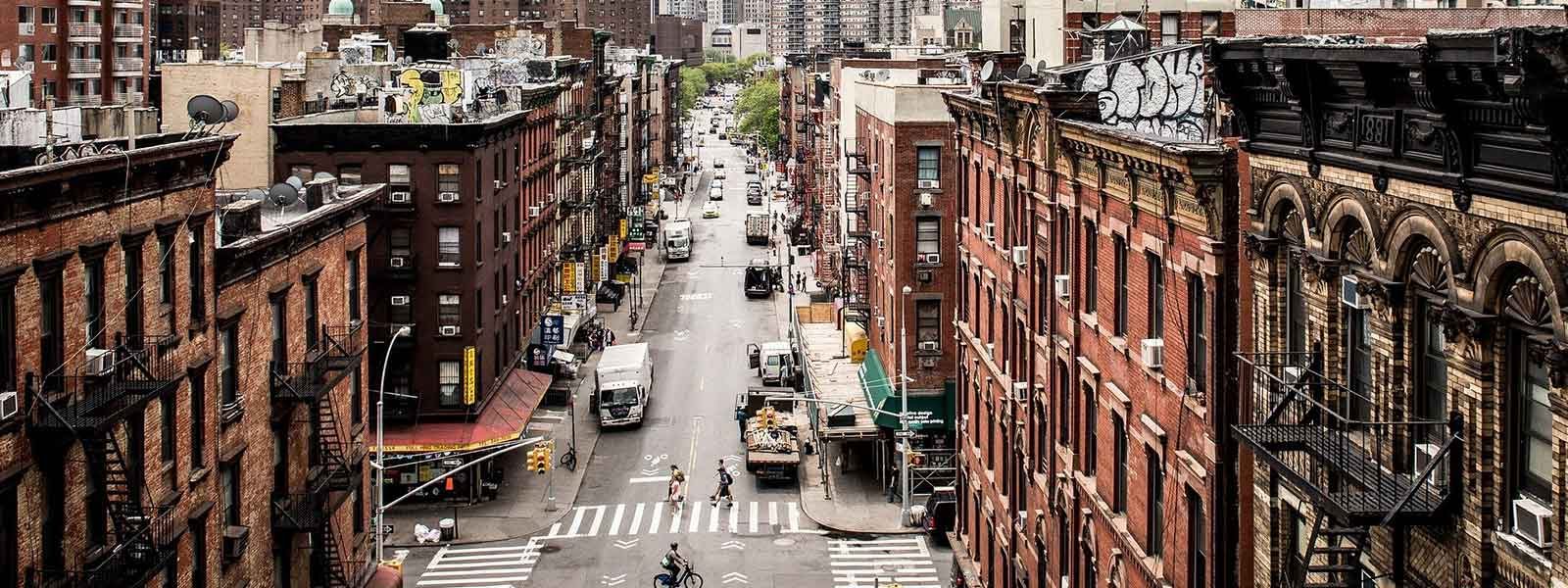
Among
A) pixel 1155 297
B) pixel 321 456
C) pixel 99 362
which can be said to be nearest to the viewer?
pixel 1155 297

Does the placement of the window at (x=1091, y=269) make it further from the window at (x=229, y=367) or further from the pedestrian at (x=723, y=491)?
the pedestrian at (x=723, y=491)

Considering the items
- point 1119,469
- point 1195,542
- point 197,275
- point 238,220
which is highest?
point 238,220

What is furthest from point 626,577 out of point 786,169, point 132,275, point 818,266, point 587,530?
point 786,169

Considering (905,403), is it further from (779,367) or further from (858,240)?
(779,367)

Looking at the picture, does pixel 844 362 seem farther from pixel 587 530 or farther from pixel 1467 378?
pixel 1467 378

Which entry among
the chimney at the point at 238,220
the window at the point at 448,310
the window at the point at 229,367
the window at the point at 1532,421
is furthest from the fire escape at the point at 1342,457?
the window at the point at 448,310

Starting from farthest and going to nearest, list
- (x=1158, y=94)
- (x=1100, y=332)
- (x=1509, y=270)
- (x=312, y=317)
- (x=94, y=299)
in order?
1. (x=312, y=317)
2. (x=1100, y=332)
3. (x=1158, y=94)
4. (x=94, y=299)
5. (x=1509, y=270)

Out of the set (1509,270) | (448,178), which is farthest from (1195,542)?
(448,178)
